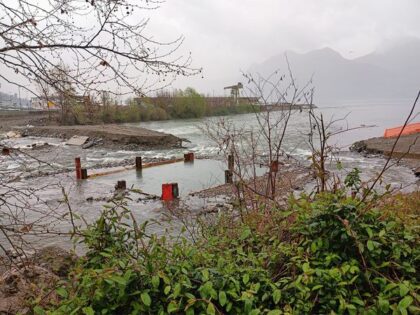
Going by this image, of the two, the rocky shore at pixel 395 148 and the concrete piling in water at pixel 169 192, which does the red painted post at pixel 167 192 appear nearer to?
the concrete piling in water at pixel 169 192

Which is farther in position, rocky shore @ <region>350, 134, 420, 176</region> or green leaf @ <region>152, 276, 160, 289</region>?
rocky shore @ <region>350, 134, 420, 176</region>

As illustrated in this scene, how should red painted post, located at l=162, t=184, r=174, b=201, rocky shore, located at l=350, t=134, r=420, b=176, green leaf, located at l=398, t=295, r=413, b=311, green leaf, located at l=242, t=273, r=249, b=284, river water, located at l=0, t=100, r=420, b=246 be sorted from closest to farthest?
green leaf, located at l=398, t=295, r=413, b=311
green leaf, located at l=242, t=273, r=249, b=284
river water, located at l=0, t=100, r=420, b=246
red painted post, located at l=162, t=184, r=174, b=201
rocky shore, located at l=350, t=134, r=420, b=176

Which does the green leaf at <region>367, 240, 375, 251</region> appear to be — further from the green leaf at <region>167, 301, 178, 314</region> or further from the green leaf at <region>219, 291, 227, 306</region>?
the green leaf at <region>167, 301, 178, 314</region>

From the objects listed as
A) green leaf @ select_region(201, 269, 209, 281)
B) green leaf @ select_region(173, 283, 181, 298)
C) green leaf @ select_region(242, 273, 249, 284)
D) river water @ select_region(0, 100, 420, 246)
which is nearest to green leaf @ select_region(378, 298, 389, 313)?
green leaf @ select_region(242, 273, 249, 284)

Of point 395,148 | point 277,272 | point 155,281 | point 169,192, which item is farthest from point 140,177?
point 155,281

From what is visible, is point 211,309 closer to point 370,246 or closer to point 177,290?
point 177,290

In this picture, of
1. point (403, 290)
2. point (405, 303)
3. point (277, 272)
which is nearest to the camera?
point (405, 303)

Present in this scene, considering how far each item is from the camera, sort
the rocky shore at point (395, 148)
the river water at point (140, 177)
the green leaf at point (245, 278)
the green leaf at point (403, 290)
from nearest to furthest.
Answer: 1. the green leaf at point (403, 290)
2. the green leaf at point (245, 278)
3. the river water at point (140, 177)
4. the rocky shore at point (395, 148)

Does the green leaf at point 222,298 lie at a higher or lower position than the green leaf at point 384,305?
higher

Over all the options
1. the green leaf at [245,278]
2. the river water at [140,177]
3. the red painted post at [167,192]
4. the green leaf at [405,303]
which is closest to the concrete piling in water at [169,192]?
the red painted post at [167,192]

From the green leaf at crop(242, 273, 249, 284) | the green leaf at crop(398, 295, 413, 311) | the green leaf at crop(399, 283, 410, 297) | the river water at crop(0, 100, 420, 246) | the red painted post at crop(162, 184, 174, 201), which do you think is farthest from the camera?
the red painted post at crop(162, 184, 174, 201)

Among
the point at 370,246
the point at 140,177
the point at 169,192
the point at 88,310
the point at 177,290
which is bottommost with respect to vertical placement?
the point at 140,177

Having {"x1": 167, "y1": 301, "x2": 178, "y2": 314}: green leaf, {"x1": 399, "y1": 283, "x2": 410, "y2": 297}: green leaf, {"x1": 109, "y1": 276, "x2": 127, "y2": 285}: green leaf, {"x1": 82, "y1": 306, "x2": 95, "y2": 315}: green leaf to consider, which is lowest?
{"x1": 82, "y1": 306, "x2": 95, "y2": 315}: green leaf

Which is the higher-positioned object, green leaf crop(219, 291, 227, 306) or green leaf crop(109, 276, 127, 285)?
A: green leaf crop(109, 276, 127, 285)
